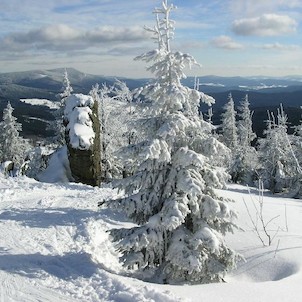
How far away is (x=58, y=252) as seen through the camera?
1143 centimetres

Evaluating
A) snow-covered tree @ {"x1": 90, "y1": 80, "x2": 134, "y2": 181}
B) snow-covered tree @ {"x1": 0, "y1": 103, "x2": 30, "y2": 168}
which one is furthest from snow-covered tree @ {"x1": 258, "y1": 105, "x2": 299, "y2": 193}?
snow-covered tree @ {"x1": 0, "y1": 103, "x2": 30, "y2": 168}

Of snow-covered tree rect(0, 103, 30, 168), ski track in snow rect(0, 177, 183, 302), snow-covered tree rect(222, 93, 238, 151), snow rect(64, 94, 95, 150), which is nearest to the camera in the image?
ski track in snow rect(0, 177, 183, 302)

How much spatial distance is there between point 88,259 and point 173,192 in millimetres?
2971

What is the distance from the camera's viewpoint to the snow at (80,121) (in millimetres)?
23891

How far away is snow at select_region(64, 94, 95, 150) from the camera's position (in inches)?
941

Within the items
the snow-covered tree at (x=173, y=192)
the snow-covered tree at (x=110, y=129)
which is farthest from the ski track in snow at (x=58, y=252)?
the snow-covered tree at (x=110, y=129)

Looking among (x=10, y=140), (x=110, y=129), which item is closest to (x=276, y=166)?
(x=110, y=129)

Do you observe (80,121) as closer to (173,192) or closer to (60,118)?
(60,118)

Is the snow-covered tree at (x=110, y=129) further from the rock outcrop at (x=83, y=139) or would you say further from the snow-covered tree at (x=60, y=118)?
the rock outcrop at (x=83, y=139)

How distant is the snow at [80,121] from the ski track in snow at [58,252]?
15.7ft

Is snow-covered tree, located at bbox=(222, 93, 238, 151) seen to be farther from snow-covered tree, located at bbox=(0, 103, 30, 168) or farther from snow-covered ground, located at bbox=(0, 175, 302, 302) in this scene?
snow-covered ground, located at bbox=(0, 175, 302, 302)

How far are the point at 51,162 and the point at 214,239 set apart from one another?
1809 centimetres

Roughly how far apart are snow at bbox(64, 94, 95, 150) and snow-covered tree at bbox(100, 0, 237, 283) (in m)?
13.3

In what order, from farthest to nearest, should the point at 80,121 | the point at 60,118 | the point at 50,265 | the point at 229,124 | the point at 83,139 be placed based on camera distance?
the point at 229,124 < the point at 60,118 < the point at 80,121 < the point at 83,139 < the point at 50,265
